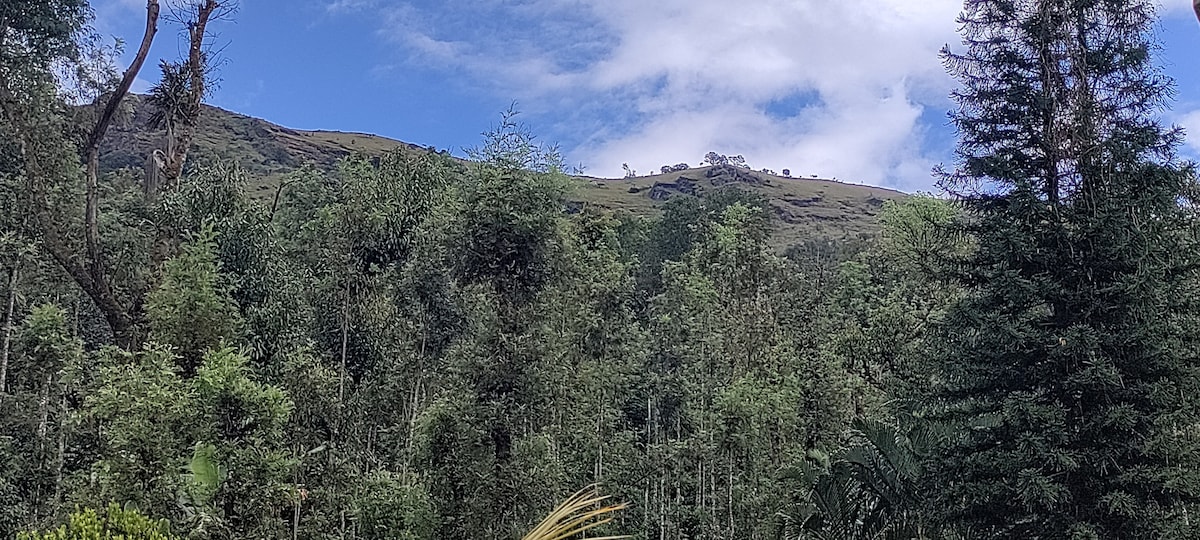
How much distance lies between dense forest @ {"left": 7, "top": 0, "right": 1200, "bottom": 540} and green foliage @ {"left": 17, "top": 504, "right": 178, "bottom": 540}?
0.10 ft

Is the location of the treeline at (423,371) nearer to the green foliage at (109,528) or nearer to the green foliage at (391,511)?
the green foliage at (391,511)

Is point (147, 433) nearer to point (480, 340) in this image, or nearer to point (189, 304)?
point (189, 304)

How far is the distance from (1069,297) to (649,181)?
90.2 meters

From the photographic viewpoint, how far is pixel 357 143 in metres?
77.5

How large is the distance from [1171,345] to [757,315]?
1021cm

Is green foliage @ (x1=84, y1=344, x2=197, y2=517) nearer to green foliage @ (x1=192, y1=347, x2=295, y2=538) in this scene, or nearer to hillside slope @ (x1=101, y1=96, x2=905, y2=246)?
green foliage @ (x1=192, y1=347, x2=295, y2=538)

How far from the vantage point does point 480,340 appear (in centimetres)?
1037

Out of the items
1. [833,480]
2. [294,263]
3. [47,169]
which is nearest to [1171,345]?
[833,480]

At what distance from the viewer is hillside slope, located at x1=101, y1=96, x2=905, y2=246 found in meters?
54.6

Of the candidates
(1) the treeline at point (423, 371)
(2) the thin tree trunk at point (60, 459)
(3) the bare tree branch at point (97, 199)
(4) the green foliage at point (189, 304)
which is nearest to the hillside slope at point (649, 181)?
(1) the treeline at point (423, 371)

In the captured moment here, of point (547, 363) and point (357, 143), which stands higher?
point (357, 143)

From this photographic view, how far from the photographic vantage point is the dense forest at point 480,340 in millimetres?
7258

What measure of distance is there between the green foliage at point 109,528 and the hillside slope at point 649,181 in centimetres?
3492

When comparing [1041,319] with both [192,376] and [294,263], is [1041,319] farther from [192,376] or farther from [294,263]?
[294,263]
